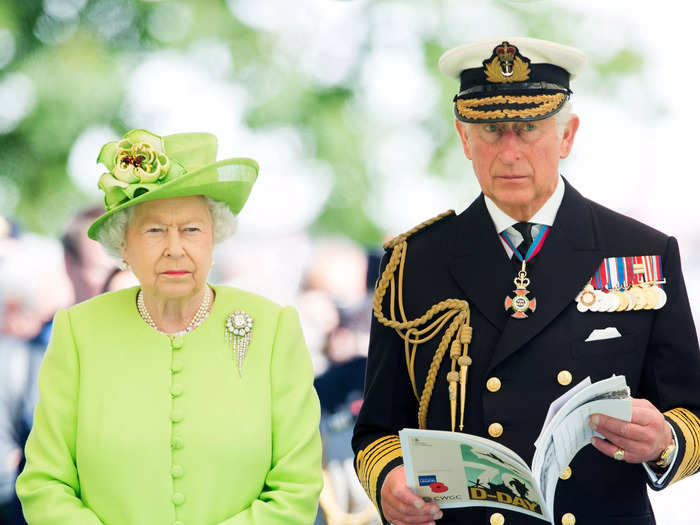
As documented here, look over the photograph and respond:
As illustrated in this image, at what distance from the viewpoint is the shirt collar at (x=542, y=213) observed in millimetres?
2516

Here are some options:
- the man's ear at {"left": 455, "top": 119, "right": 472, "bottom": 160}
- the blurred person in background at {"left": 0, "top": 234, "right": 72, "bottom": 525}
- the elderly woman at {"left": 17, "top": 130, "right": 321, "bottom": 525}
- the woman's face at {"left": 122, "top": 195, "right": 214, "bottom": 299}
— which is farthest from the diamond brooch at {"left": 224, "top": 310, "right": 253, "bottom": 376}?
the blurred person in background at {"left": 0, "top": 234, "right": 72, "bottom": 525}

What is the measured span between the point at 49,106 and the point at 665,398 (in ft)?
9.53

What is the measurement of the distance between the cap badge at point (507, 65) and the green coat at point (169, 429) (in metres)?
0.84

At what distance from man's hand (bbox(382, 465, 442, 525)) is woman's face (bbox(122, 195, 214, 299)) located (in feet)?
2.34

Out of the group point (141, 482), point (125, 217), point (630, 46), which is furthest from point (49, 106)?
point (630, 46)

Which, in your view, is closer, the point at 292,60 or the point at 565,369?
the point at 565,369

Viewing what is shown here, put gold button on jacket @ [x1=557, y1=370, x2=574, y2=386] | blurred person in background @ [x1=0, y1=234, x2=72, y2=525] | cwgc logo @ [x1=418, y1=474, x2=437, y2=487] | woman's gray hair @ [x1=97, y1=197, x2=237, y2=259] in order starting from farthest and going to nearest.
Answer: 1. blurred person in background @ [x1=0, y1=234, x2=72, y2=525]
2. woman's gray hair @ [x1=97, y1=197, x2=237, y2=259]
3. gold button on jacket @ [x1=557, y1=370, x2=574, y2=386]
4. cwgc logo @ [x1=418, y1=474, x2=437, y2=487]

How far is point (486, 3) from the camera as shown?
440cm

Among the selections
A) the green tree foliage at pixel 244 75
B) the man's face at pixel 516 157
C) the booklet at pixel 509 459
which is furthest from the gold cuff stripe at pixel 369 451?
the green tree foliage at pixel 244 75

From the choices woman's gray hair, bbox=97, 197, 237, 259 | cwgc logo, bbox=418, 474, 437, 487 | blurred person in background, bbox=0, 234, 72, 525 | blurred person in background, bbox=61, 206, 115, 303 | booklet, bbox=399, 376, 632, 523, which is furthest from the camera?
blurred person in background, bbox=61, 206, 115, 303

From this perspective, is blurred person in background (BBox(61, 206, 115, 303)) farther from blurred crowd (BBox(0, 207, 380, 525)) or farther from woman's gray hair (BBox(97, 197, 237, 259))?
woman's gray hair (BBox(97, 197, 237, 259))

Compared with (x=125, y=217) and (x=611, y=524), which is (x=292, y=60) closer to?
(x=125, y=217)

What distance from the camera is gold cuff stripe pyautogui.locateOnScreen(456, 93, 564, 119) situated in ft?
7.83

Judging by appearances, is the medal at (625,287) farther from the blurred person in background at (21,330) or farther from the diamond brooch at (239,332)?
the blurred person in background at (21,330)
